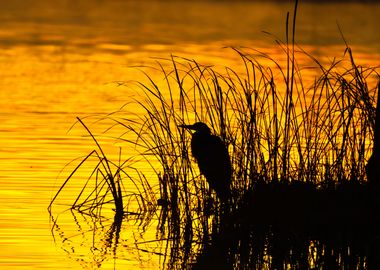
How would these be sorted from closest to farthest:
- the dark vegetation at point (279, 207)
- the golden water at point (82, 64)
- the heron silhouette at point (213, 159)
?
the dark vegetation at point (279, 207)
the golden water at point (82, 64)
the heron silhouette at point (213, 159)

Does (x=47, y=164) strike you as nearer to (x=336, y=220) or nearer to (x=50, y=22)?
(x=336, y=220)

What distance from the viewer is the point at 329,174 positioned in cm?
920

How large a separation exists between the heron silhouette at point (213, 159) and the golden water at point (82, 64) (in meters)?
0.53

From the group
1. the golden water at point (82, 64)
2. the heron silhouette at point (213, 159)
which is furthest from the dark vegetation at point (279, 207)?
the golden water at point (82, 64)

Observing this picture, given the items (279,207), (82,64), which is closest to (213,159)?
(279,207)

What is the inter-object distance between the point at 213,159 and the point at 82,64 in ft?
41.6

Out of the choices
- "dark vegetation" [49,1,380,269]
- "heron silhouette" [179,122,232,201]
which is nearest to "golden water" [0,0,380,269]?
"dark vegetation" [49,1,380,269]

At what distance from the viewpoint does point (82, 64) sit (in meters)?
21.9

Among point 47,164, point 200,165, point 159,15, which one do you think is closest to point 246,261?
point 200,165

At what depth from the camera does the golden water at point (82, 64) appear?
8.88m

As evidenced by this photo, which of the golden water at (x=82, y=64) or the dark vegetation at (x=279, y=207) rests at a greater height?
the golden water at (x=82, y=64)

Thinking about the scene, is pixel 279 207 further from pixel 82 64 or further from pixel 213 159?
pixel 82 64

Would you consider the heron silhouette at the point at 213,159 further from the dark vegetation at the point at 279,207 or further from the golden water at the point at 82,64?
the golden water at the point at 82,64

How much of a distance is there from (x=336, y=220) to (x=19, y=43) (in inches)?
692
